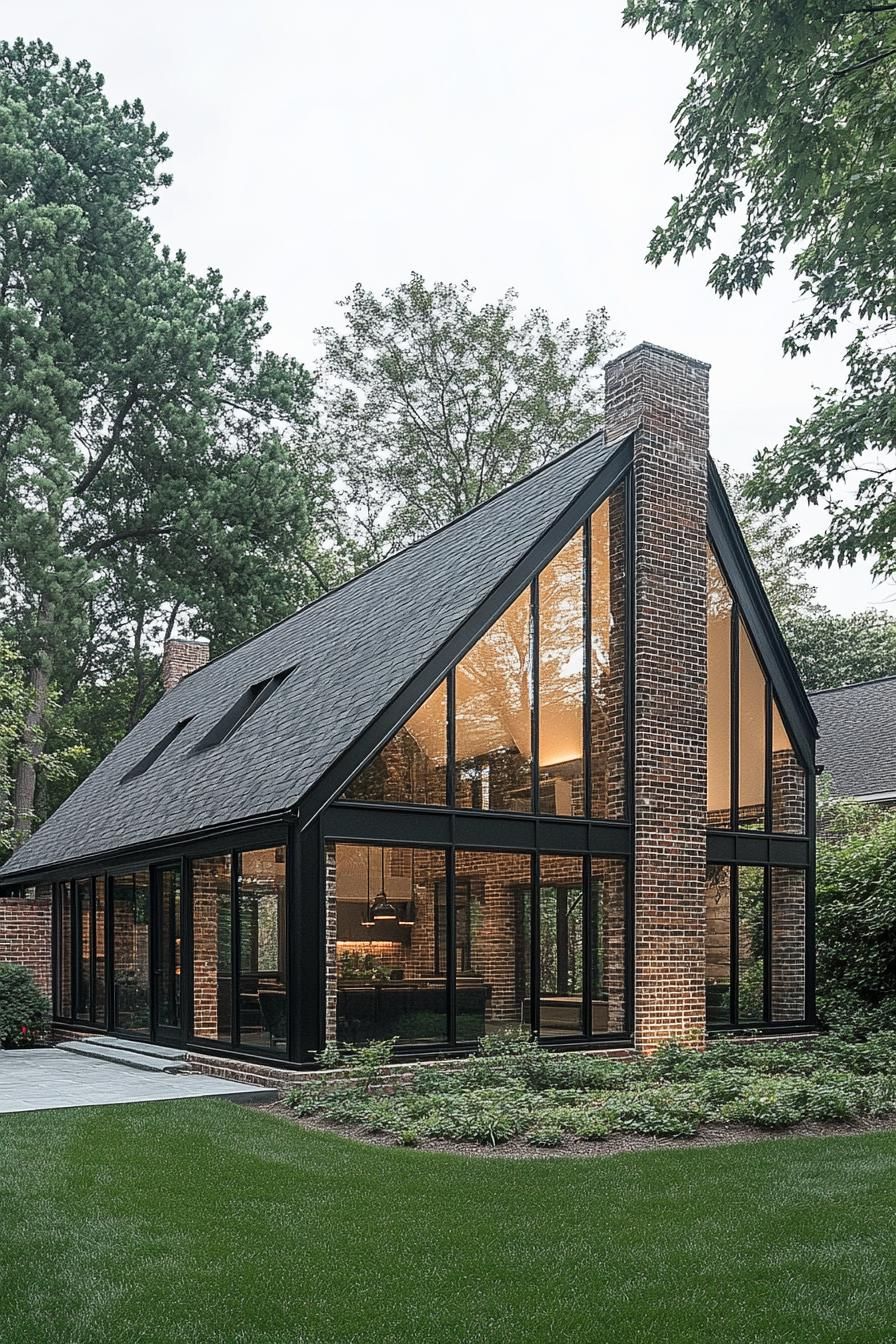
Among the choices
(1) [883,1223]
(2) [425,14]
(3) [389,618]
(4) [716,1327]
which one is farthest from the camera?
(3) [389,618]

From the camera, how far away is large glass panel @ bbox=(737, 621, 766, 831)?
14.7m

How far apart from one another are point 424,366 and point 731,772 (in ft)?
70.8

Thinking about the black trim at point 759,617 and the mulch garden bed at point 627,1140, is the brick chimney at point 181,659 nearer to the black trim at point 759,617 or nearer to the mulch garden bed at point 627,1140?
the black trim at point 759,617

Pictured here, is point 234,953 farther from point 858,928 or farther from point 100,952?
point 858,928

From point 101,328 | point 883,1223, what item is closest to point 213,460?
point 101,328

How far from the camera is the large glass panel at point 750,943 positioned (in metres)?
14.4

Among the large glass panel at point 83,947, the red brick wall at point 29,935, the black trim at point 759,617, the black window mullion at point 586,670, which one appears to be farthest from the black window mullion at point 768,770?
the red brick wall at point 29,935

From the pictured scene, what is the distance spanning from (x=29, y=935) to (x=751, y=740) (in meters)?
10.7

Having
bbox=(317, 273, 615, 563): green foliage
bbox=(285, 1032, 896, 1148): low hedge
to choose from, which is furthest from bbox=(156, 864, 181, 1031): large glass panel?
bbox=(317, 273, 615, 563): green foliage

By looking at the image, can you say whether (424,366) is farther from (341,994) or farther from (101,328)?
(341,994)

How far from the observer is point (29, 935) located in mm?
18734

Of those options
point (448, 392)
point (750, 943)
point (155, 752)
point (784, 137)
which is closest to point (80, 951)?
point (155, 752)

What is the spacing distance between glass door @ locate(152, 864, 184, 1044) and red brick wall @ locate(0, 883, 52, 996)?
4644 millimetres

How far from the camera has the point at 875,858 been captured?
649 inches
